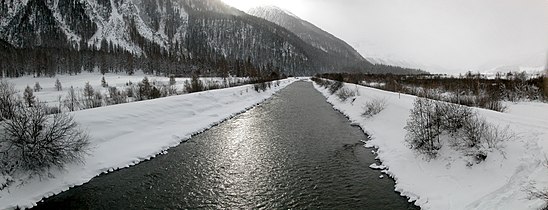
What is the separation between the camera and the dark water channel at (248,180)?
8039 millimetres

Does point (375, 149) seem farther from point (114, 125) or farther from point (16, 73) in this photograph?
point (16, 73)

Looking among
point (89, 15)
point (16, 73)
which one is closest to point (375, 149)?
point (16, 73)

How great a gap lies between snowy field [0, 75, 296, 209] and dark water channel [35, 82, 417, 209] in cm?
52

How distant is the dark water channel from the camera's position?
26.4 ft

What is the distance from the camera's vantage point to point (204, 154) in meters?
12.7

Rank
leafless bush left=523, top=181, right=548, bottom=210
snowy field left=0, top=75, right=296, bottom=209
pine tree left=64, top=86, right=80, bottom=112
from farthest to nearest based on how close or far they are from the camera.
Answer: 1. pine tree left=64, top=86, right=80, bottom=112
2. snowy field left=0, top=75, right=296, bottom=209
3. leafless bush left=523, top=181, right=548, bottom=210

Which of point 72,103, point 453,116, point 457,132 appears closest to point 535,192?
point 457,132

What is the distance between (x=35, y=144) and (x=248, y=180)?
6424mm

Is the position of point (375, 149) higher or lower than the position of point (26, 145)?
lower

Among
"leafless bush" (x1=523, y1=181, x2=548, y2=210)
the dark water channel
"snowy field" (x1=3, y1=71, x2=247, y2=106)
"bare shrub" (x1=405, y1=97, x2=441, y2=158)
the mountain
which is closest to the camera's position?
"leafless bush" (x1=523, y1=181, x2=548, y2=210)

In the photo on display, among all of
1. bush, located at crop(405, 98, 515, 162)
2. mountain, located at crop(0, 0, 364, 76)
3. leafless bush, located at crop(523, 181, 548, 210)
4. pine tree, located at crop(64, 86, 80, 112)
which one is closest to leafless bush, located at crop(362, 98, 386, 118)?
bush, located at crop(405, 98, 515, 162)

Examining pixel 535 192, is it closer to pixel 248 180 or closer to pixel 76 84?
pixel 248 180

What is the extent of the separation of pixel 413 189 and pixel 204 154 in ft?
26.6

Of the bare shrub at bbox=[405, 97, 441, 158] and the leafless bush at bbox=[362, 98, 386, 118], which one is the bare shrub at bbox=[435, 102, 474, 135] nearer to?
the bare shrub at bbox=[405, 97, 441, 158]
